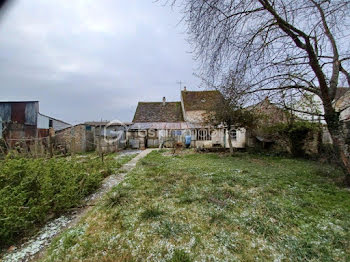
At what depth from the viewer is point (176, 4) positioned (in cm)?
340

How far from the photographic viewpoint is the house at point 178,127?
14.2 metres

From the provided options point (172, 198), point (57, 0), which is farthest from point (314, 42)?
point (57, 0)

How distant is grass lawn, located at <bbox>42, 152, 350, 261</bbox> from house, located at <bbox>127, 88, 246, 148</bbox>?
24.3 feet

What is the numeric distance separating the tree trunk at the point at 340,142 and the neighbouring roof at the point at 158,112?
15.3 meters

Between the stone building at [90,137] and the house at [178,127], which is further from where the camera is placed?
the house at [178,127]

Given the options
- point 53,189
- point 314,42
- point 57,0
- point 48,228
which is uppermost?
point 57,0

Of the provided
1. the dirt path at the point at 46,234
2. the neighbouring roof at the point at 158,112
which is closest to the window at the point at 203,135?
the neighbouring roof at the point at 158,112

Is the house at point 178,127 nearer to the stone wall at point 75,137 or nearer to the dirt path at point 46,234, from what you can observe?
the stone wall at point 75,137

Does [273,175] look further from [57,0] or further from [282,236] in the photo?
[57,0]

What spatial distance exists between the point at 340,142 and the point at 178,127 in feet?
40.9

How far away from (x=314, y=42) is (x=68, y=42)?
7.85 meters

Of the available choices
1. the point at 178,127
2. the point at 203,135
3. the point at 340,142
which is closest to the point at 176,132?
the point at 178,127

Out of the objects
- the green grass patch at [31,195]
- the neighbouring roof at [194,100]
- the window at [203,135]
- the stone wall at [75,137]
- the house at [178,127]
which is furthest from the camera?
the neighbouring roof at [194,100]

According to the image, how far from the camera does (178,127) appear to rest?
16172 mm
